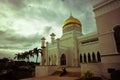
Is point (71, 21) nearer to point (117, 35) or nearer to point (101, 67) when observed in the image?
point (117, 35)

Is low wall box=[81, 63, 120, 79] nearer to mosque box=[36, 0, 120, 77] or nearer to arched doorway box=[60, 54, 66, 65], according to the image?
mosque box=[36, 0, 120, 77]

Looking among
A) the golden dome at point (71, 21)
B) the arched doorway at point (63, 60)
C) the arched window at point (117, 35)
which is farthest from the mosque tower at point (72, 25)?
the arched window at point (117, 35)

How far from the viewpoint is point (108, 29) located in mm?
13242

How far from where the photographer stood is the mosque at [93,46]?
41.5 feet

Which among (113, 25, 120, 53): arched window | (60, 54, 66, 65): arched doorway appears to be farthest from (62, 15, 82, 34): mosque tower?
(113, 25, 120, 53): arched window

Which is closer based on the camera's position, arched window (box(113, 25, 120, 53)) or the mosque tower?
arched window (box(113, 25, 120, 53))

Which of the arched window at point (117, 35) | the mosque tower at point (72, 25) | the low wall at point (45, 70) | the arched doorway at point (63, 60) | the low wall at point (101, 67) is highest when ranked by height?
the mosque tower at point (72, 25)

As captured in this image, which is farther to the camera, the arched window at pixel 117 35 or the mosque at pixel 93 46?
the mosque at pixel 93 46

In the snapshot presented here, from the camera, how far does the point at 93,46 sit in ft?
71.4

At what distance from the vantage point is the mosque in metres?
12.6

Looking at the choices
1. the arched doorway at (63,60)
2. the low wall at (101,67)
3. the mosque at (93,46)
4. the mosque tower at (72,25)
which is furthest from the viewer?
the mosque tower at (72,25)

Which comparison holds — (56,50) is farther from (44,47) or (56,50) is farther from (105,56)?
(105,56)

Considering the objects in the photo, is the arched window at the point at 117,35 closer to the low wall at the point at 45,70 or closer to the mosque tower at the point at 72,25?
the low wall at the point at 45,70

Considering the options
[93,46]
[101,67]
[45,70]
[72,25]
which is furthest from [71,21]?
Answer: [101,67]
